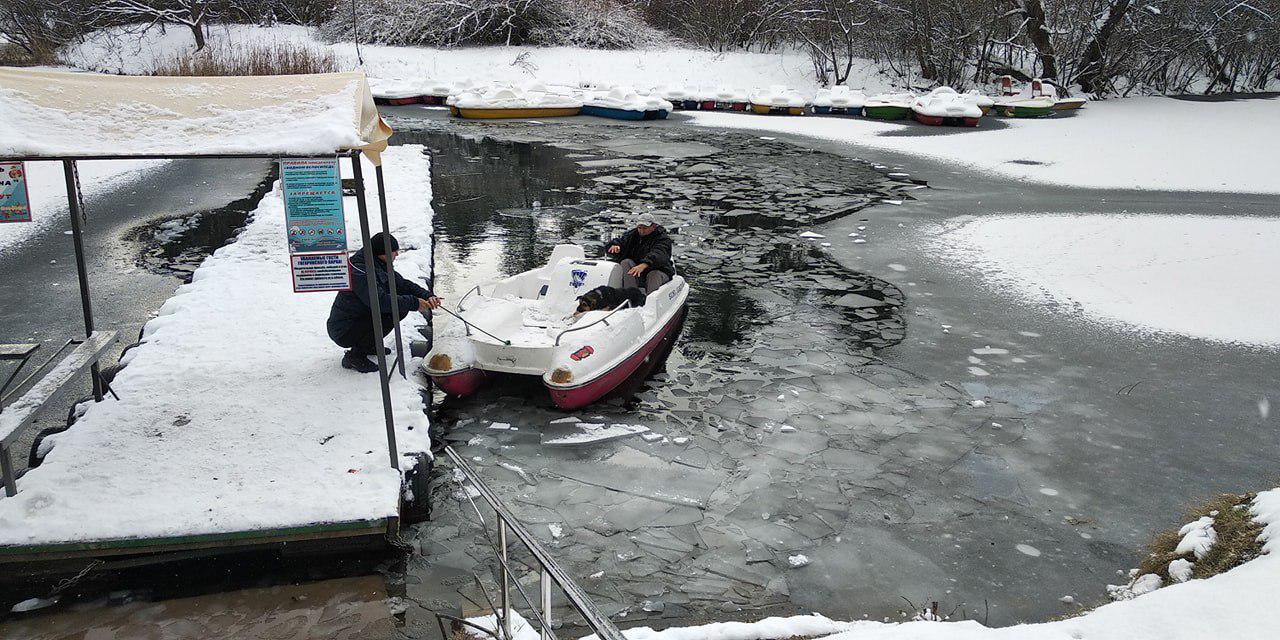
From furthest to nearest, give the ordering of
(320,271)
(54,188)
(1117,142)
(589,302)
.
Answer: (1117,142) < (54,188) < (589,302) < (320,271)

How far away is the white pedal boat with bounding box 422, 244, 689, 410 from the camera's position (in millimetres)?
7102

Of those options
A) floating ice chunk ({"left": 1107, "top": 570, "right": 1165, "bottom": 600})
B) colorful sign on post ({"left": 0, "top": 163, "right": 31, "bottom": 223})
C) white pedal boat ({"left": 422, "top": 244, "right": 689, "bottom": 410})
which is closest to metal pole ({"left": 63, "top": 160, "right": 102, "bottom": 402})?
colorful sign on post ({"left": 0, "top": 163, "right": 31, "bottom": 223})

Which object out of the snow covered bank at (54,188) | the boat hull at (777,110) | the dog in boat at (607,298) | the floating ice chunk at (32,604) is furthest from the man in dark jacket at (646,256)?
the boat hull at (777,110)

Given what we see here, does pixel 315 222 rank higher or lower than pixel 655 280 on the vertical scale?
higher

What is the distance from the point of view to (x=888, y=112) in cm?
2661

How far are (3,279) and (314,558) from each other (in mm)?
7945

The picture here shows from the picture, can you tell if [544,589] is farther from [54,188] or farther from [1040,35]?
[1040,35]

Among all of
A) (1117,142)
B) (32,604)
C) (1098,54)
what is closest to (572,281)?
(32,604)

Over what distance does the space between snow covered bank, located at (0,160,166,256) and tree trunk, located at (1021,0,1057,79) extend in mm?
25893

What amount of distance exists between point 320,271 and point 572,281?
3.55 meters

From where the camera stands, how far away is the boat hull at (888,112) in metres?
26.5

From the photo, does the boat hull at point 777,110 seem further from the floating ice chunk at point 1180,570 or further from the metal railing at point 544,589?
the metal railing at point 544,589

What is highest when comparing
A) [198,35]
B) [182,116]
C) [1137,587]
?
[198,35]

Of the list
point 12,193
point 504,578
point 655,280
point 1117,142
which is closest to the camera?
point 504,578
